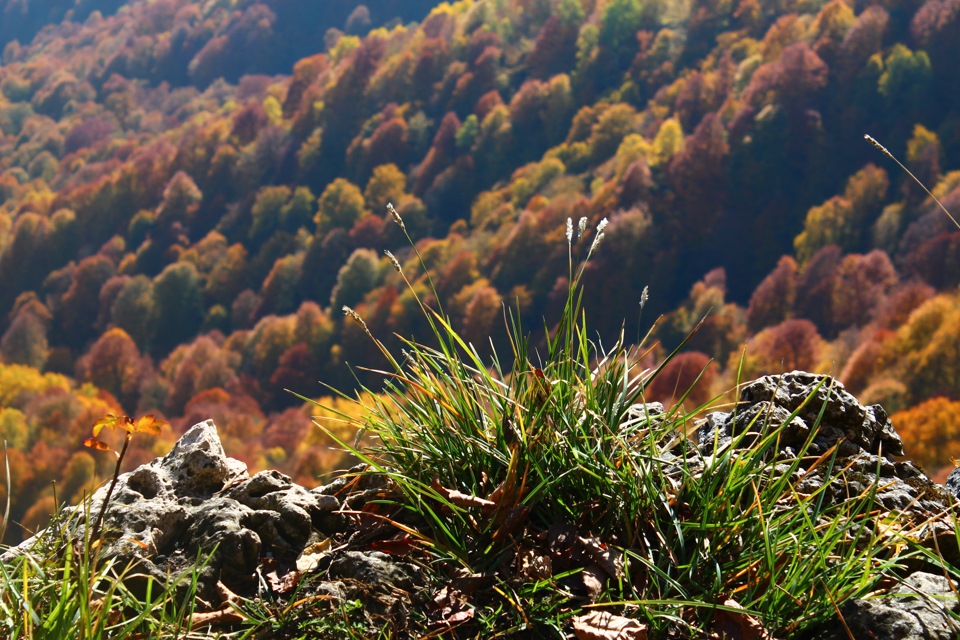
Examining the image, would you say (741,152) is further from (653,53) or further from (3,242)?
(3,242)

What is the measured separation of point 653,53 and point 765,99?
24445mm

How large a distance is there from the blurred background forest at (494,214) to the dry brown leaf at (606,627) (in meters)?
50.1

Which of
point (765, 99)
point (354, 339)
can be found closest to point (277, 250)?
point (354, 339)

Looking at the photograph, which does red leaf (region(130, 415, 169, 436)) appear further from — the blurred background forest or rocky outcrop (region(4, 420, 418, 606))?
the blurred background forest

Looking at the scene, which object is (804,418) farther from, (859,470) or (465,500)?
(465,500)

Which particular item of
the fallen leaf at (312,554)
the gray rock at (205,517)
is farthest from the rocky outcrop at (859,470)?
the gray rock at (205,517)

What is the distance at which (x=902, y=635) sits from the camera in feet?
9.22

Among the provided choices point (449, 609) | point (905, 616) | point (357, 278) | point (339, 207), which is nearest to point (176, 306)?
point (339, 207)

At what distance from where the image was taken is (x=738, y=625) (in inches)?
111

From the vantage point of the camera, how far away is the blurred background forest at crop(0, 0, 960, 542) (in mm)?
75500

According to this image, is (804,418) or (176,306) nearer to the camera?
(804,418)

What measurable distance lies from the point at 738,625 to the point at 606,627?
390mm

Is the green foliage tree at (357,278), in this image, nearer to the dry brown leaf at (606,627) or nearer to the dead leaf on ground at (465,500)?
the dead leaf on ground at (465,500)

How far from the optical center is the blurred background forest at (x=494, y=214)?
248 ft
